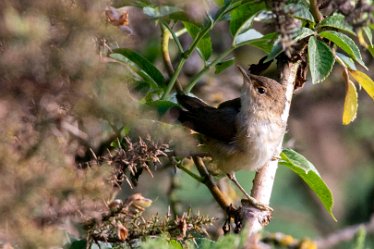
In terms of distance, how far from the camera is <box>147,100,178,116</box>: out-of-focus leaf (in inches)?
91.7

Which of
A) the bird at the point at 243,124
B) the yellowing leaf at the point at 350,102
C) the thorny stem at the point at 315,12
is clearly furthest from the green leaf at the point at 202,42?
the yellowing leaf at the point at 350,102

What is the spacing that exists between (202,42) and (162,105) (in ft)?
1.08

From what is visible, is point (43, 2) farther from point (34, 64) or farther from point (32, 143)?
Result: point (32, 143)

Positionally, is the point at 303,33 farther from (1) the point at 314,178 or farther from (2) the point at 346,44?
(1) the point at 314,178

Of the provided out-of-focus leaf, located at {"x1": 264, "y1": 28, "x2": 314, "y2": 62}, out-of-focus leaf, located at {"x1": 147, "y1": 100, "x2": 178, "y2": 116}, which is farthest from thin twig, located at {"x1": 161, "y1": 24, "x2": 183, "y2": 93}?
out-of-focus leaf, located at {"x1": 264, "y1": 28, "x2": 314, "y2": 62}

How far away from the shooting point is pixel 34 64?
1.26 m

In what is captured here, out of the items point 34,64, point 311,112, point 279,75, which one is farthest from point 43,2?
point 311,112

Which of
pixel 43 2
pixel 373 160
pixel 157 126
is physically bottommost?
pixel 373 160

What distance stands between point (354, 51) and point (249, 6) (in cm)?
35

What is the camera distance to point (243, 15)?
2453 millimetres

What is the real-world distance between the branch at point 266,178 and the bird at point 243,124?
0.11ft

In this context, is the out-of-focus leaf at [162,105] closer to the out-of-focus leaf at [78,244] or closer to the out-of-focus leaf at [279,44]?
the out-of-focus leaf at [279,44]

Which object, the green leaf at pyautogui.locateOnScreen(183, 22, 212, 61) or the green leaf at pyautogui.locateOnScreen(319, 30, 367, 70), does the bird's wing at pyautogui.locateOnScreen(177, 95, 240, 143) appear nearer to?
the green leaf at pyautogui.locateOnScreen(183, 22, 212, 61)

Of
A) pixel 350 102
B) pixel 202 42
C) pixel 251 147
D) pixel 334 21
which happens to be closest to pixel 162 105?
pixel 202 42
